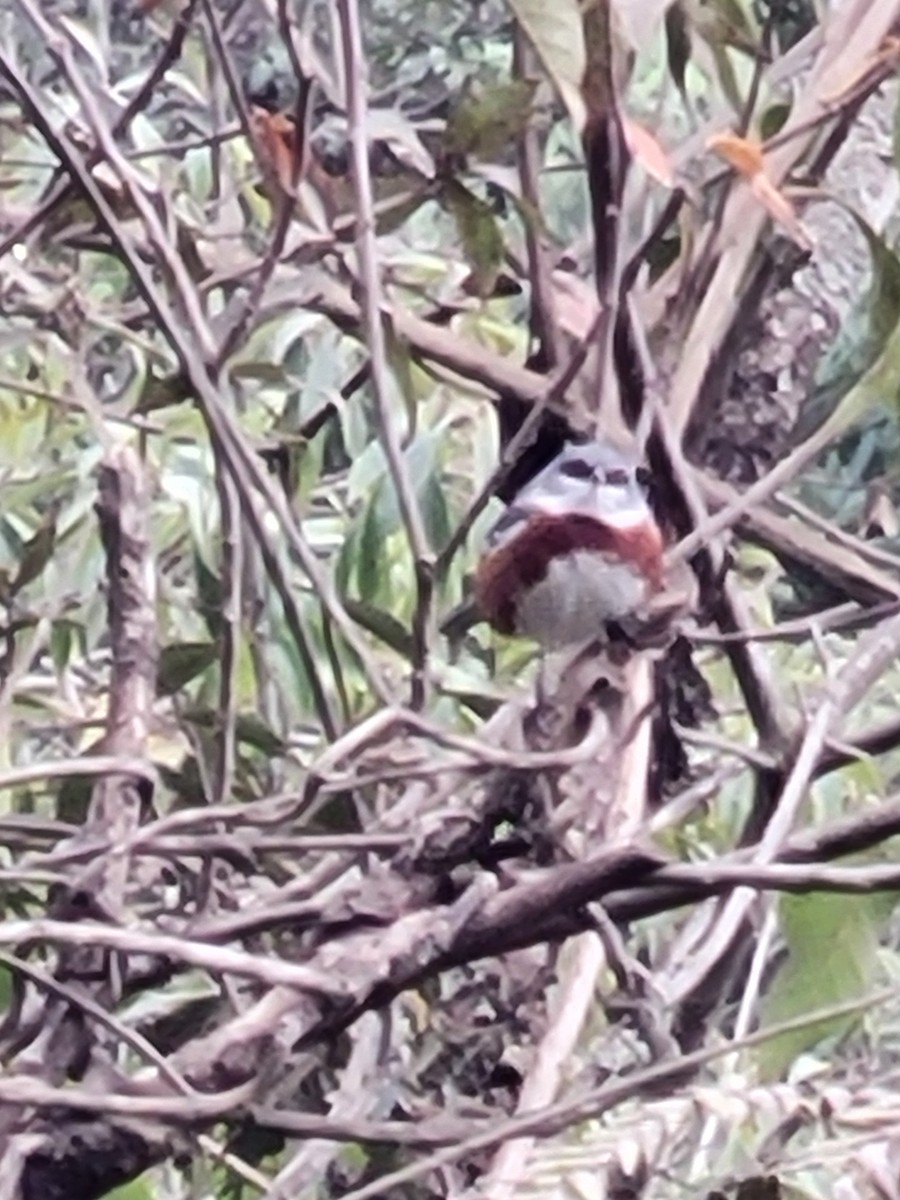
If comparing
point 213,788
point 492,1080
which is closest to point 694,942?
point 492,1080

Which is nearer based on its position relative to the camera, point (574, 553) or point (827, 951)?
point (827, 951)

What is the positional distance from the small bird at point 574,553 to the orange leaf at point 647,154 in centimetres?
13

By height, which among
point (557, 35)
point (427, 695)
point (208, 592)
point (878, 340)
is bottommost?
point (208, 592)

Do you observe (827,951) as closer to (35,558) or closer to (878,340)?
(878,340)

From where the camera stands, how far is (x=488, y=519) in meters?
1.21

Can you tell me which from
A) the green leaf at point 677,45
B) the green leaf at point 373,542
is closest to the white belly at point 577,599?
the green leaf at point 373,542

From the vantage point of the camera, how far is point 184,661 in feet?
3.20

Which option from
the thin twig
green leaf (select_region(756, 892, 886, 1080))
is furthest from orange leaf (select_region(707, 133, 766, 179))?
green leaf (select_region(756, 892, 886, 1080))

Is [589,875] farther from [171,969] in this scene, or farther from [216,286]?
[216,286]

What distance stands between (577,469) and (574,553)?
10cm

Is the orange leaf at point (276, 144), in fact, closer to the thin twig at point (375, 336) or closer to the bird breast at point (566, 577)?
the thin twig at point (375, 336)

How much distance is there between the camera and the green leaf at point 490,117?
0.77 m

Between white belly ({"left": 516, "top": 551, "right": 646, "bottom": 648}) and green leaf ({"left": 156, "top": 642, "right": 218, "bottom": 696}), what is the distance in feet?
0.47

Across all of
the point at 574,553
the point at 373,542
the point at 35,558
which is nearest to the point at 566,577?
the point at 574,553
